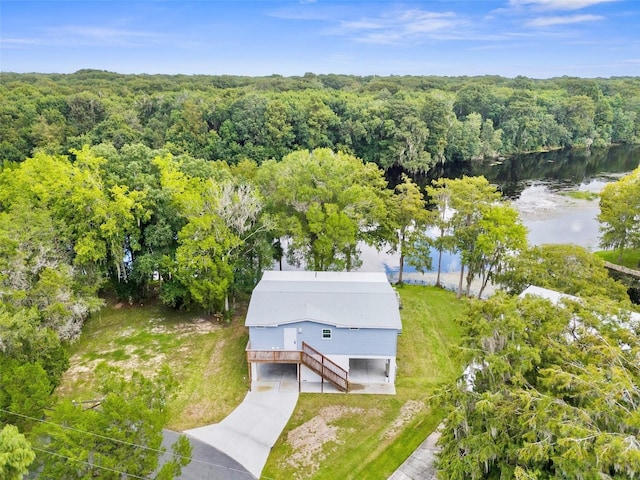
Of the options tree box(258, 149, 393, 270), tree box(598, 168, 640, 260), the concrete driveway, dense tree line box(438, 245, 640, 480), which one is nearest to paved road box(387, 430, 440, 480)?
dense tree line box(438, 245, 640, 480)

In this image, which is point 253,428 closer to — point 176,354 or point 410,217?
point 176,354

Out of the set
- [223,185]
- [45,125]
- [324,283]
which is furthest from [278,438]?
[45,125]

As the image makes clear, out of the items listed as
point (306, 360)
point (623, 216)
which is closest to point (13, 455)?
point (306, 360)

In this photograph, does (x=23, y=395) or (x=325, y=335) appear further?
(x=325, y=335)

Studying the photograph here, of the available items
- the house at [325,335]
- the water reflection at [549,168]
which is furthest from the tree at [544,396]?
the water reflection at [549,168]

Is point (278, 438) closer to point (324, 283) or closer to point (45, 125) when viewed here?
point (324, 283)

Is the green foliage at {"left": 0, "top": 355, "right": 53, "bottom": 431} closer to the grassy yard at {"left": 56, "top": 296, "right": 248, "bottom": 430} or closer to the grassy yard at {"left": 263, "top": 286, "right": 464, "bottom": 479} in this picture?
the grassy yard at {"left": 56, "top": 296, "right": 248, "bottom": 430}

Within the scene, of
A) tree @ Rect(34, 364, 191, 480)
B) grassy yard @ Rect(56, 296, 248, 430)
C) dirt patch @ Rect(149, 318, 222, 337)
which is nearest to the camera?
tree @ Rect(34, 364, 191, 480)
